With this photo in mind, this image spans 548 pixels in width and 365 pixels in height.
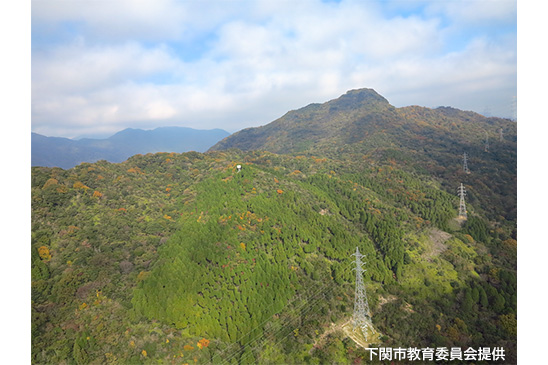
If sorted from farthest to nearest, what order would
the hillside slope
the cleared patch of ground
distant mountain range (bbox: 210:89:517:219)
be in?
distant mountain range (bbox: 210:89:517:219)
the cleared patch of ground
the hillside slope

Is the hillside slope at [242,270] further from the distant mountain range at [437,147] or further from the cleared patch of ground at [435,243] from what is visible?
the distant mountain range at [437,147]

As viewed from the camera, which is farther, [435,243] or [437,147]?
[437,147]

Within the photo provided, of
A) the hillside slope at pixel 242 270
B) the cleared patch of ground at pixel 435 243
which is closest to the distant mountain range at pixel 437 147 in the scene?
the hillside slope at pixel 242 270

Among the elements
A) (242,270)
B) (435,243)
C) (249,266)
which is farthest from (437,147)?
(242,270)

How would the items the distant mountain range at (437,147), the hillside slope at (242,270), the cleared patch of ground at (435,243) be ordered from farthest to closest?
the distant mountain range at (437,147) → the cleared patch of ground at (435,243) → the hillside slope at (242,270)

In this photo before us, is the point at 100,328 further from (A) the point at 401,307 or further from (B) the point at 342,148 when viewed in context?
(B) the point at 342,148

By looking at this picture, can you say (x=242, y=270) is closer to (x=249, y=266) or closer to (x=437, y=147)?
(x=249, y=266)

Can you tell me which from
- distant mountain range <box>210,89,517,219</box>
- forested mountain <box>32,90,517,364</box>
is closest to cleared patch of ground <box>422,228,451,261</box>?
forested mountain <box>32,90,517,364</box>

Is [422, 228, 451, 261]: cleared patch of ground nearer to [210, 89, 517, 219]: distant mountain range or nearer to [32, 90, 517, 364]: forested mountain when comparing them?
[32, 90, 517, 364]: forested mountain
